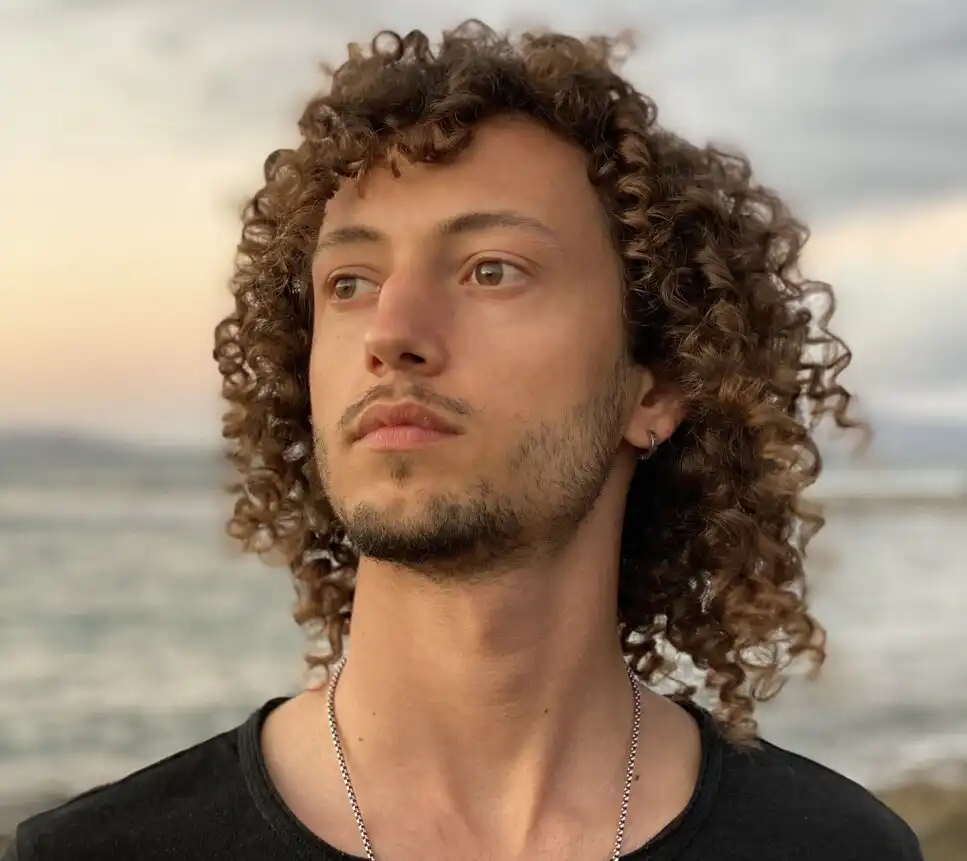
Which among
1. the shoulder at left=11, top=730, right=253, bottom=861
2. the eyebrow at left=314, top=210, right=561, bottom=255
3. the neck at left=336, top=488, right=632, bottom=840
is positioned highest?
the eyebrow at left=314, top=210, right=561, bottom=255

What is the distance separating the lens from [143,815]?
6.25 ft

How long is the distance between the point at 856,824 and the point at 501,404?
115cm

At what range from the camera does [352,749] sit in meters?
2.06

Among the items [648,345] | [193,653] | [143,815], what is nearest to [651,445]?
[648,345]

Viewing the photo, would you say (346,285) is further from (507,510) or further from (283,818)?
(283,818)

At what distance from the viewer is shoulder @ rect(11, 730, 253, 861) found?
1.85 meters

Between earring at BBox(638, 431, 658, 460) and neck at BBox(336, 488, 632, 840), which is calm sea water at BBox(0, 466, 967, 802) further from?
neck at BBox(336, 488, 632, 840)

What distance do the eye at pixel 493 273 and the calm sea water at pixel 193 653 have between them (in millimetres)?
4678

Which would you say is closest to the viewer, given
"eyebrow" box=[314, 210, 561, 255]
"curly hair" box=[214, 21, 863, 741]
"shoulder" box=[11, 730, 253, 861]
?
"shoulder" box=[11, 730, 253, 861]

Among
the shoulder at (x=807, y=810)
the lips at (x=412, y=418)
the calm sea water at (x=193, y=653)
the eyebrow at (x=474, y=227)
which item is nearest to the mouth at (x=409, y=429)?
the lips at (x=412, y=418)

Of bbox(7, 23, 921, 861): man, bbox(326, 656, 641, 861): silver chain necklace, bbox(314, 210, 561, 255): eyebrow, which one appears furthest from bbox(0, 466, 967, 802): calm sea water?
bbox(314, 210, 561, 255): eyebrow

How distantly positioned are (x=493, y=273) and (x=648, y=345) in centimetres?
50

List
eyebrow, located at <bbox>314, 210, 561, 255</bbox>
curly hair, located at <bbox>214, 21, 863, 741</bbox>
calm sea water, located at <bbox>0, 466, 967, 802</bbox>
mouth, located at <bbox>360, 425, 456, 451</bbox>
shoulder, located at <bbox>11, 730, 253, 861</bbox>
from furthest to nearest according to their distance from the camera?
calm sea water, located at <bbox>0, 466, 967, 802</bbox>, curly hair, located at <bbox>214, 21, 863, 741</bbox>, eyebrow, located at <bbox>314, 210, 561, 255</bbox>, mouth, located at <bbox>360, 425, 456, 451</bbox>, shoulder, located at <bbox>11, 730, 253, 861</bbox>

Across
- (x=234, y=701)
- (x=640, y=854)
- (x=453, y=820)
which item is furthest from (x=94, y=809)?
(x=234, y=701)
